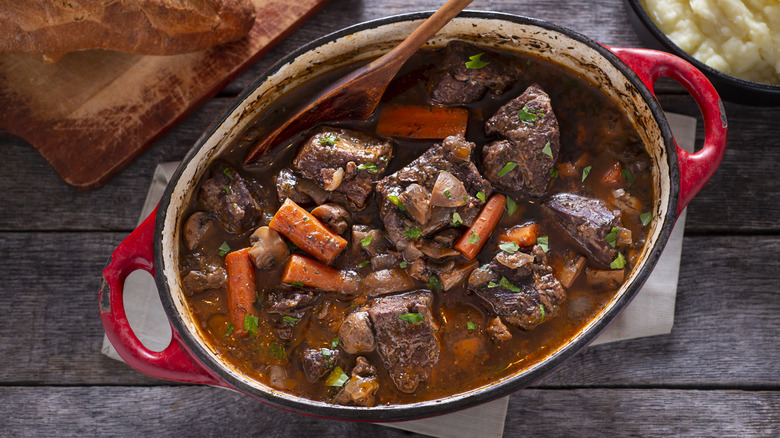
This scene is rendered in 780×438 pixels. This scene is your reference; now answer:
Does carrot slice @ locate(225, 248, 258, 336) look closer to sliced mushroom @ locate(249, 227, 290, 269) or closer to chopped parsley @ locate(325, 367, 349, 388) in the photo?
sliced mushroom @ locate(249, 227, 290, 269)

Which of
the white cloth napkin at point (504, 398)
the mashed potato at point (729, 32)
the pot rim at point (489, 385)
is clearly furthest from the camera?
the white cloth napkin at point (504, 398)

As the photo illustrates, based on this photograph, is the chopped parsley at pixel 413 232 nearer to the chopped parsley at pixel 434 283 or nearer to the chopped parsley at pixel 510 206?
the chopped parsley at pixel 434 283

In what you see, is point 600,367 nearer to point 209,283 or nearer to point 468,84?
point 468,84

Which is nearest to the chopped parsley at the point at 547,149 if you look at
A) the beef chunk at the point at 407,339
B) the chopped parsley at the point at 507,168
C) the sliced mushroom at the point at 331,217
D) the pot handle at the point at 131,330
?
the chopped parsley at the point at 507,168

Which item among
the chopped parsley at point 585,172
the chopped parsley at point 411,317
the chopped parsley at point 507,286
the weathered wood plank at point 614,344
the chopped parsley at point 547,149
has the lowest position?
the weathered wood plank at point 614,344

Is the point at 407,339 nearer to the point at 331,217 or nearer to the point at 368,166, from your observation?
the point at 331,217

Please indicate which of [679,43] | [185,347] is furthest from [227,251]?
[679,43]
